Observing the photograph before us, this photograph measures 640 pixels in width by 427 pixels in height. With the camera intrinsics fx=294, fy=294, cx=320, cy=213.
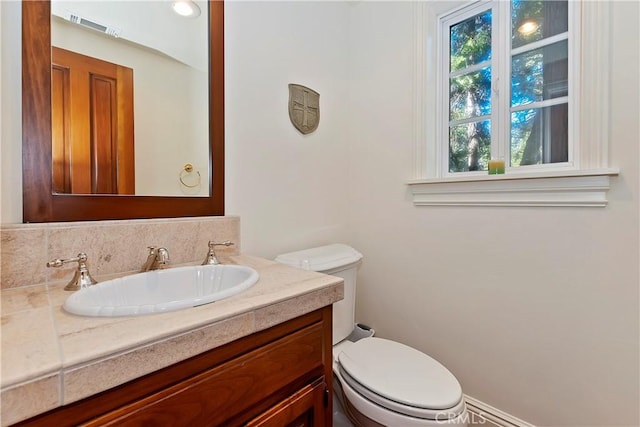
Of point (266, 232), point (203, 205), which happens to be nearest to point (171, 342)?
point (203, 205)

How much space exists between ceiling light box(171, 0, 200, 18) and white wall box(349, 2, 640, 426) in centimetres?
92

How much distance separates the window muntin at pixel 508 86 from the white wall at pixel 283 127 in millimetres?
603

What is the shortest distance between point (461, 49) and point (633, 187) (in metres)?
0.93

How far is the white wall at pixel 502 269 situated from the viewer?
3.24 feet

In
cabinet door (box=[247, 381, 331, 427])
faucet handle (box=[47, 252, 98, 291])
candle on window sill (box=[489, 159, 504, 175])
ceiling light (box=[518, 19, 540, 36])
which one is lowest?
cabinet door (box=[247, 381, 331, 427])

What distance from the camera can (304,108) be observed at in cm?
149

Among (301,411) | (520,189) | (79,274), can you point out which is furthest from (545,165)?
(79,274)

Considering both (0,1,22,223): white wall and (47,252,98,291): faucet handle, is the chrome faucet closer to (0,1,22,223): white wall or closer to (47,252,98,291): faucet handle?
(47,252,98,291): faucet handle

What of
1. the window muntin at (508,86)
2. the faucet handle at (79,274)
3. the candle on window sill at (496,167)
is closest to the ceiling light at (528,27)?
the window muntin at (508,86)

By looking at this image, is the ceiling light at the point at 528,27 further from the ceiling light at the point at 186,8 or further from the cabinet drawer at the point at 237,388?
the cabinet drawer at the point at 237,388

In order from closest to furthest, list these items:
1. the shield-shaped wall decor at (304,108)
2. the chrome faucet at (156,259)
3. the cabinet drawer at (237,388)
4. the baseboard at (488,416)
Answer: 1. the cabinet drawer at (237,388)
2. the chrome faucet at (156,259)
3. the baseboard at (488,416)
4. the shield-shaped wall decor at (304,108)

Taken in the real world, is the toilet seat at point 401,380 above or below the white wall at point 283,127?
below

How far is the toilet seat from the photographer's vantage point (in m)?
0.89

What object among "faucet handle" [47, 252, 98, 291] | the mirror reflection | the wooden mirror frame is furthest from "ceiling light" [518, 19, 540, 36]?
"faucet handle" [47, 252, 98, 291]
